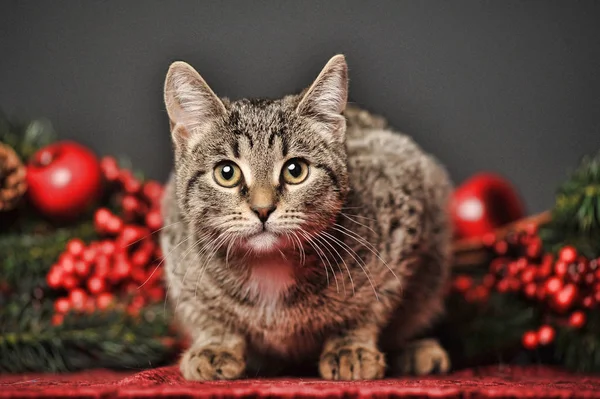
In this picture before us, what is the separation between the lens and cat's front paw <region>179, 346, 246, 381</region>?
1220mm

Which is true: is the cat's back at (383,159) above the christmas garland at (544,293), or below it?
above

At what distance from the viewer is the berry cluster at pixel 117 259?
4.91 feet

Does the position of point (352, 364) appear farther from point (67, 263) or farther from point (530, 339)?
point (67, 263)

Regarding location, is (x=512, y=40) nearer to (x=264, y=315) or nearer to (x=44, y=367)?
(x=264, y=315)

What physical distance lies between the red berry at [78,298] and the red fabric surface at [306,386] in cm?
16

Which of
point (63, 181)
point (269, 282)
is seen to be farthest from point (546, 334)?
point (63, 181)

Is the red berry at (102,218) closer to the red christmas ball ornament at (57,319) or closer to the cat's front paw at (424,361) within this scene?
the red christmas ball ornament at (57,319)

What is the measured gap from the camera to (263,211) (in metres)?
1.13

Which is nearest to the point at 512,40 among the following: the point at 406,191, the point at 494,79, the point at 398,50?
the point at 494,79

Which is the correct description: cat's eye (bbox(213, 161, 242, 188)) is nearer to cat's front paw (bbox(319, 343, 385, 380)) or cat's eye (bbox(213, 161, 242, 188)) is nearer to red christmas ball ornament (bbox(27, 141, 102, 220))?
cat's front paw (bbox(319, 343, 385, 380))

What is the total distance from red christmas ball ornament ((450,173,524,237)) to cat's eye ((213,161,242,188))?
76 cm

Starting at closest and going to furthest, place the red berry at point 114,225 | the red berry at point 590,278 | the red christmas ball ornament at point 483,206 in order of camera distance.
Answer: the red berry at point 590,278
the red berry at point 114,225
the red christmas ball ornament at point 483,206

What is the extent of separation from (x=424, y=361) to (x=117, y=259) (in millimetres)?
665

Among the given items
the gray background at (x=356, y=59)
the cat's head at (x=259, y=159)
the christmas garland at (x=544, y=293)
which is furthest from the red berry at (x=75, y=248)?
the christmas garland at (x=544, y=293)
